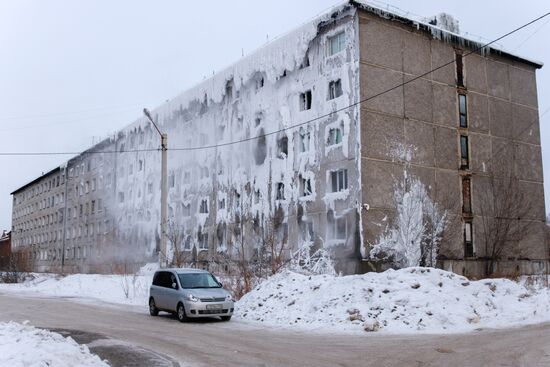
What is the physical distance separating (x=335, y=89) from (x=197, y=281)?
64.6ft

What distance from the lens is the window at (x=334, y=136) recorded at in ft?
113

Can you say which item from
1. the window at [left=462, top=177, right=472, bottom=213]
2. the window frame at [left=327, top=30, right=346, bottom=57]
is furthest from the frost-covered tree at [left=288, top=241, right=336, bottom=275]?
the window frame at [left=327, top=30, right=346, bottom=57]

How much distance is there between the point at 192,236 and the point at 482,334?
36.1 meters

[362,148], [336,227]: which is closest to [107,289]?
[336,227]

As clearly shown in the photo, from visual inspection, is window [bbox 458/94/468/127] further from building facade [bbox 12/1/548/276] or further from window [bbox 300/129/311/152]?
window [bbox 300/129/311/152]

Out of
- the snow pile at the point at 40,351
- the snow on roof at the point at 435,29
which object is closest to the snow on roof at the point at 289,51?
the snow on roof at the point at 435,29

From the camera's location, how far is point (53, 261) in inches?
3236

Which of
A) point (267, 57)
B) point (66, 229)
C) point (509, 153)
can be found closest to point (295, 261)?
point (267, 57)

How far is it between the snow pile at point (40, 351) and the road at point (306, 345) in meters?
1.18

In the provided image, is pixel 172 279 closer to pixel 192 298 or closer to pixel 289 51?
pixel 192 298

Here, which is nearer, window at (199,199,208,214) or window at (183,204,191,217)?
window at (199,199,208,214)

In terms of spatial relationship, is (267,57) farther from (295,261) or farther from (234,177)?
(295,261)

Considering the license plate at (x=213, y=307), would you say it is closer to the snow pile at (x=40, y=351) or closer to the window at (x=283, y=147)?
the snow pile at (x=40, y=351)

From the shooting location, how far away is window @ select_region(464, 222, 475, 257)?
3731 centimetres
